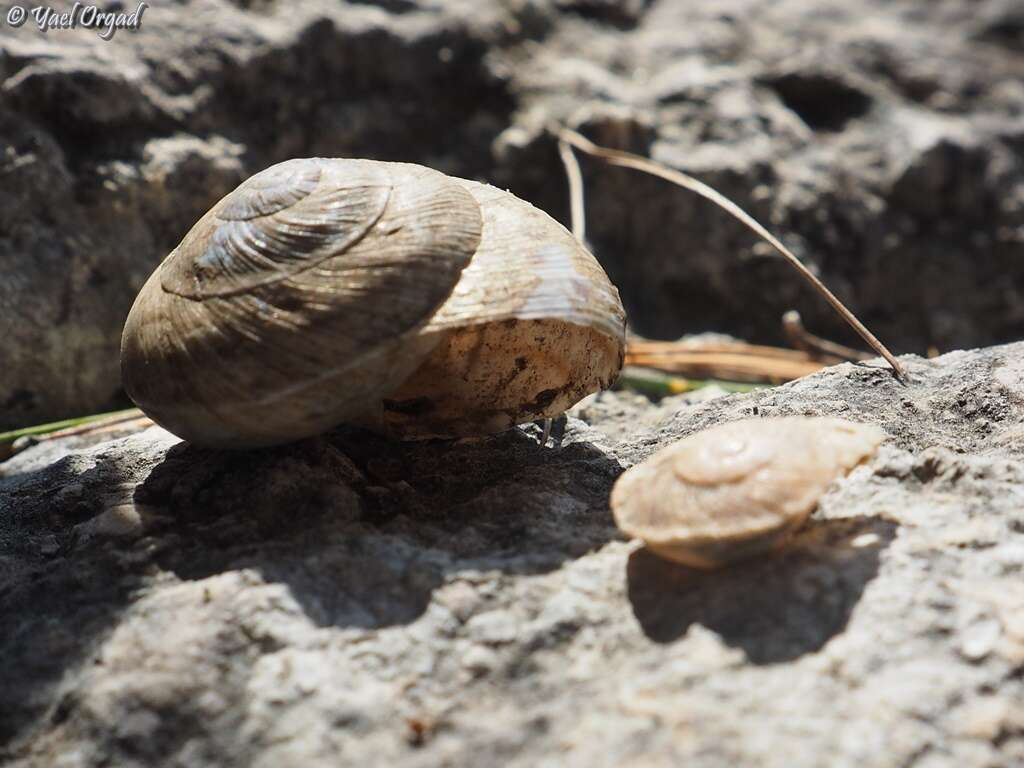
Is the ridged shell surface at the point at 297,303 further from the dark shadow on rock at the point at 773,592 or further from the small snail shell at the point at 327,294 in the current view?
the dark shadow on rock at the point at 773,592

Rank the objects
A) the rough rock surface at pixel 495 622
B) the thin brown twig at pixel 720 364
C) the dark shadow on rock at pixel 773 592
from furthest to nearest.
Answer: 1. the thin brown twig at pixel 720 364
2. the dark shadow on rock at pixel 773 592
3. the rough rock surface at pixel 495 622

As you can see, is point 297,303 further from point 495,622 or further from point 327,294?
point 495,622

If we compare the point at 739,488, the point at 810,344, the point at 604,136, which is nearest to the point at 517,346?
the point at 739,488

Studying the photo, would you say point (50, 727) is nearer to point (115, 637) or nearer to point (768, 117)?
point (115, 637)

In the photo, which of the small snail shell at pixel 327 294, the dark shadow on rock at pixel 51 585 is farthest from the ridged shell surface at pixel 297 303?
the dark shadow on rock at pixel 51 585

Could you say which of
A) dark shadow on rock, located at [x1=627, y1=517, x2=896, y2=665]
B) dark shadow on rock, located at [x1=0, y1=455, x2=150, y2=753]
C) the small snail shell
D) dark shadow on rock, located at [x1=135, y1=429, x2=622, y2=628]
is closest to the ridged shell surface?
the small snail shell

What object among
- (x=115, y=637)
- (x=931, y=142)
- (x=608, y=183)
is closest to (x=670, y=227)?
(x=608, y=183)
